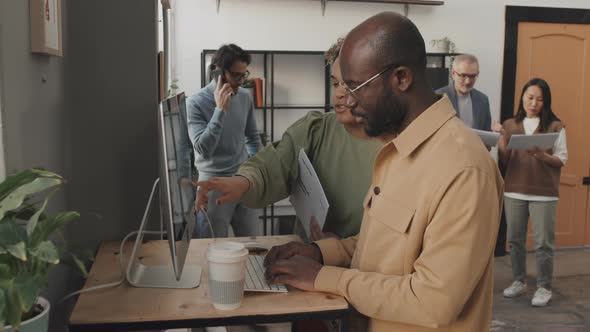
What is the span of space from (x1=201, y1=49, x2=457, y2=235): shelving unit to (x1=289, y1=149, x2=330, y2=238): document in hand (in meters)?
2.90

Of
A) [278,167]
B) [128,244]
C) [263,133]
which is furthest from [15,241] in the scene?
[263,133]

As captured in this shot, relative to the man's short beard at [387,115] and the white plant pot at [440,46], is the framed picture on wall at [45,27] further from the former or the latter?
the white plant pot at [440,46]

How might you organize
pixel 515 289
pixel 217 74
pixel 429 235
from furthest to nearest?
pixel 515 289 < pixel 217 74 < pixel 429 235

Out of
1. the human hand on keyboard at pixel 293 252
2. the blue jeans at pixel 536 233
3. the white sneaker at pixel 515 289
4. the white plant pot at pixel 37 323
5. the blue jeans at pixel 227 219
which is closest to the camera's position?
the white plant pot at pixel 37 323

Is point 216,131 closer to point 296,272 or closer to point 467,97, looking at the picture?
→ point 467,97

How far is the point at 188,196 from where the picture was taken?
1.53m

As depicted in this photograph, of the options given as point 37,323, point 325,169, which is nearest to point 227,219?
point 325,169

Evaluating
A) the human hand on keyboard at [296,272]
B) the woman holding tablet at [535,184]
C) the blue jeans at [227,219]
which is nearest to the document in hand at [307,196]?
the human hand on keyboard at [296,272]

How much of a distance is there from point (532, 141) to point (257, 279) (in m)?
2.86

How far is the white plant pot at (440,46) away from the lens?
4945 millimetres

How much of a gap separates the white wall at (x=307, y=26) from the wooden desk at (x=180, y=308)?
11.5ft

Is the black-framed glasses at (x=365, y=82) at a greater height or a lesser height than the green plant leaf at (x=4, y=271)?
greater

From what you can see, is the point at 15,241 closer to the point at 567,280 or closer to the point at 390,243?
the point at 390,243

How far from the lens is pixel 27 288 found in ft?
2.43
